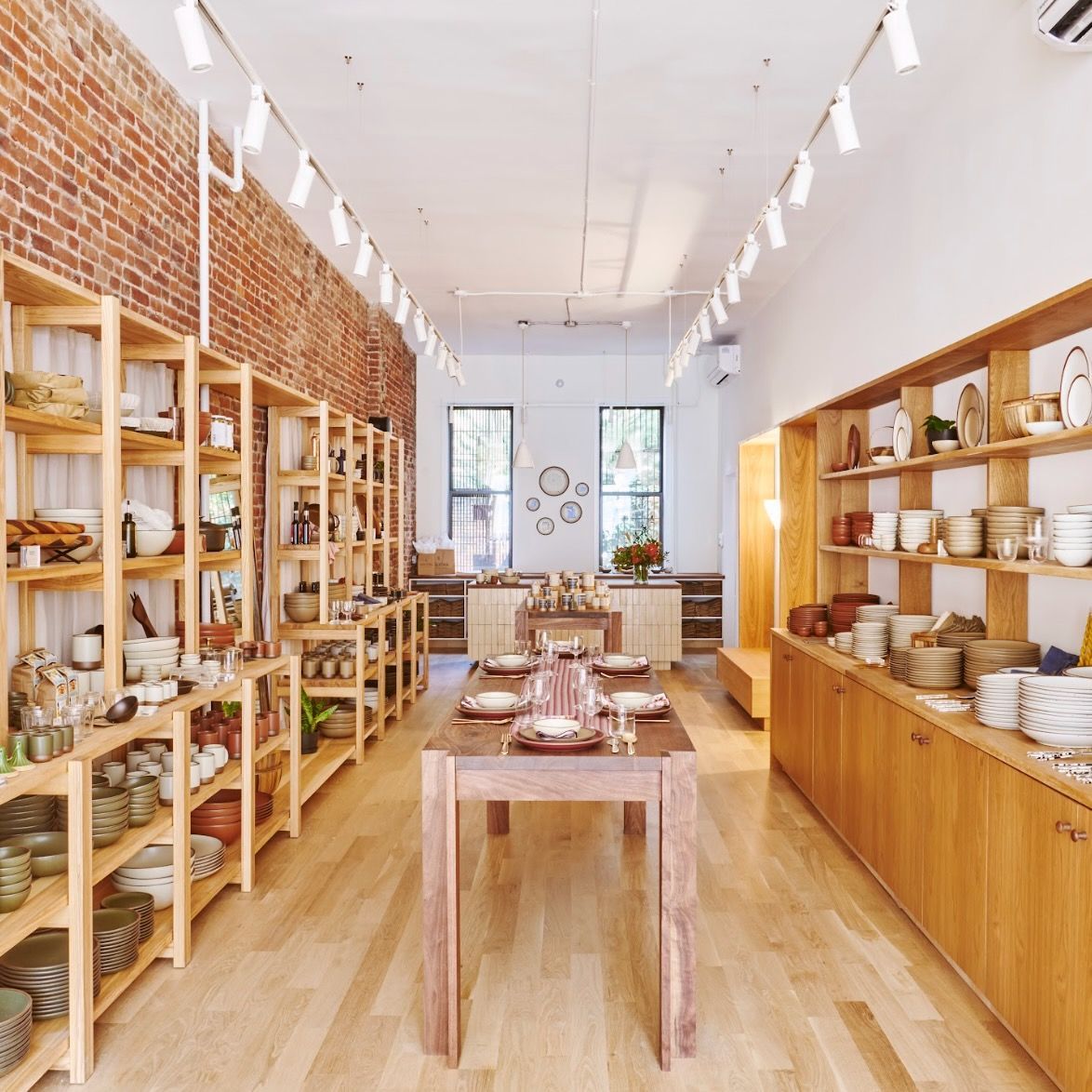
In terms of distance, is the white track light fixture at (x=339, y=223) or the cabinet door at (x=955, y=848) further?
the white track light fixture at (x=339, y=223)

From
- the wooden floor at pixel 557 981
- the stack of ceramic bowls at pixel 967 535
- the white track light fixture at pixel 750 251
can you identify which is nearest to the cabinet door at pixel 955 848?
the wooden floor at pixel 557 981

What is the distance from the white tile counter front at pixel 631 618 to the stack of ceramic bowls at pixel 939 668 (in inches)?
246

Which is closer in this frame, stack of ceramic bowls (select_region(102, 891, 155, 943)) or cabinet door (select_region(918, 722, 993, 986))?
cabinet door (select_region(918, 722, 993, 986))

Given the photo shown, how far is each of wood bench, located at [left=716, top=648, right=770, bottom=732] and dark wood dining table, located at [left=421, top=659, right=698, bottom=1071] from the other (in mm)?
4682

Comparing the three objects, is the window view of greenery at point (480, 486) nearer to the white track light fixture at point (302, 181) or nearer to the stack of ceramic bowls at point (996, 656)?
the white track light fixture at point (302, 181)

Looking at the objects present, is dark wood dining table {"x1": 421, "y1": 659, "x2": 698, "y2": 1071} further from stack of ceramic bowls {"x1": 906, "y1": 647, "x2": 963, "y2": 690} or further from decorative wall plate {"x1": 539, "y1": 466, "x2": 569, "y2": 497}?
decorative wall plate {"x1": 539, "y1": 466, "x2": 569, "y2": 497}

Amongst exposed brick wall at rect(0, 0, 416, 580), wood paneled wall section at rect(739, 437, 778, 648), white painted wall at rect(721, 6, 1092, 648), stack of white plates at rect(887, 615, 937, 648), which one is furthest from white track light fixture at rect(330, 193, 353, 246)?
wood paneled wall section at rect(739, 437, 778, 648)

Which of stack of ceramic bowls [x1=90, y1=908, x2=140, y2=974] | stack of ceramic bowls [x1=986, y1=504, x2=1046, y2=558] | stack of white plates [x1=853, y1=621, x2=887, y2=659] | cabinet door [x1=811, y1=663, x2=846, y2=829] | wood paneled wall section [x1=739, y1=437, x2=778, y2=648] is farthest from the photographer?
wood paneled wall section [x1=739, y1=437, x2=778, y2=648]

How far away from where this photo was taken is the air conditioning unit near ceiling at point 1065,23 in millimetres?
3172

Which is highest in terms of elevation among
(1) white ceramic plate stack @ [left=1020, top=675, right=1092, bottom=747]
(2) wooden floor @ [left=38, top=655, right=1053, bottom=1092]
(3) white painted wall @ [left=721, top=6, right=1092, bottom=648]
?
(3) white painted wall @ [left=721, top=6, right=1092, bottom=648]

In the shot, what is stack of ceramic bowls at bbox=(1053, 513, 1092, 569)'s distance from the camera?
301 centimetres

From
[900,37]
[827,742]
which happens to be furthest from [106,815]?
[900,37]

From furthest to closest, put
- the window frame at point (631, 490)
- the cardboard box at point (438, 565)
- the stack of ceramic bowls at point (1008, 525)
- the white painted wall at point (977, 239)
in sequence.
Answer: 1. the window frame at point (631, 490)
2. the cardboard box at point (438, 565)
3. the stack of ceramic bowls at point (1008, 525)
4. the white painted wall at point (977, 239)

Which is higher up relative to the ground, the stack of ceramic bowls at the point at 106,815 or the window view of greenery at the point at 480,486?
the window view of greenery at the point at 480,486
